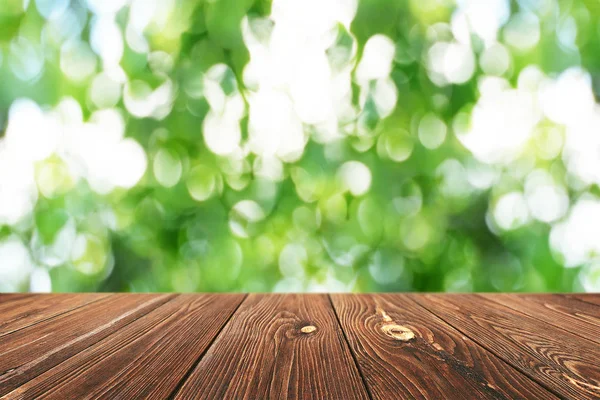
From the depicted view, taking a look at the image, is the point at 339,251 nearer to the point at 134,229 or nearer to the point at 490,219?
the point at 490,219

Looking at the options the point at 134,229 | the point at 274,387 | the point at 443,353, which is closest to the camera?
the point at 274,387

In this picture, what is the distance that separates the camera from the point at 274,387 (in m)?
0.49

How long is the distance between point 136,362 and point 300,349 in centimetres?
21

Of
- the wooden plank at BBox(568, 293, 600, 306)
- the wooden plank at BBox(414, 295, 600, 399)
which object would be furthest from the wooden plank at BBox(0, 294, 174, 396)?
the wooden plank at BBox(568, 293, 600, 306)

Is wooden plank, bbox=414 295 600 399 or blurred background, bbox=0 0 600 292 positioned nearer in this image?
wooden plank, bbox=414 295 600 399

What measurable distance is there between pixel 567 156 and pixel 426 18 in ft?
1.97

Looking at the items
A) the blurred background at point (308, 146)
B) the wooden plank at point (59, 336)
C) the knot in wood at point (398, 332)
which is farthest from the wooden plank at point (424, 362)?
the blurred background at point (308, 146)

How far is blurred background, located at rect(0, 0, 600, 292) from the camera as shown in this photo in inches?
53.4

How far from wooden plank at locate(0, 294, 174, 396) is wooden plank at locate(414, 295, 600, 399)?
581 millimetres

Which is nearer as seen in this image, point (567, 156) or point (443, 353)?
point (443, 353)

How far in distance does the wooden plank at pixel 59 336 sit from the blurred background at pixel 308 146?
417 mm

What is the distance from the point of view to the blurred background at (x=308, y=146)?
1.36 metres

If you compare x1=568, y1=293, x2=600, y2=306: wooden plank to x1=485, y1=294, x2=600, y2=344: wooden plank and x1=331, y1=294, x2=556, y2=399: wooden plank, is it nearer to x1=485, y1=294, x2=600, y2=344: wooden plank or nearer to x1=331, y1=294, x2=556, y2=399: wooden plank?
x1=485, y1=294, x2=600, y2=344: wooden plank

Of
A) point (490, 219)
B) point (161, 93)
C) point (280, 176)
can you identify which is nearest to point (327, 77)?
point (280, 176)
